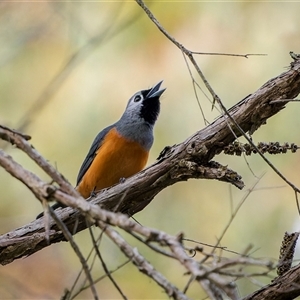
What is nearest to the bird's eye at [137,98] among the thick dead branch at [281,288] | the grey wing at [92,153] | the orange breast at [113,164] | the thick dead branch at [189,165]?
the grey wing at [92,153]

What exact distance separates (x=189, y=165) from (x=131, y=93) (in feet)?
9.59

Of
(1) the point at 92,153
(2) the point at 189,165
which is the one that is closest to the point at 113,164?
(1) the point at 92,153

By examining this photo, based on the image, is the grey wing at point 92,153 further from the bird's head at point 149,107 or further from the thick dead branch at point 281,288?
the thick dead branch at point 281,288

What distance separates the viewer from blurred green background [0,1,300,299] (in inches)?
202

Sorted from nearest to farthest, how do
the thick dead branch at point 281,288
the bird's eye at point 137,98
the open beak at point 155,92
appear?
the thick dead branch at point 281,288
the open beak at point 155,92
the bird's eye at point 137,98

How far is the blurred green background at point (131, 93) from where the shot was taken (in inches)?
202

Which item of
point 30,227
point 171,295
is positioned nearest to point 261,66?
point 30,227

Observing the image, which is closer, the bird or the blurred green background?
the bird

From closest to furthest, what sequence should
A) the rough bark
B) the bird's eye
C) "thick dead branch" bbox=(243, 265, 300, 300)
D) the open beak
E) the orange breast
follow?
1. "thick dead branch" bbox=(243, 265, 300, 300)
2. the rough bark
3. the orange breast
4. the open beak
5. the bird's eye

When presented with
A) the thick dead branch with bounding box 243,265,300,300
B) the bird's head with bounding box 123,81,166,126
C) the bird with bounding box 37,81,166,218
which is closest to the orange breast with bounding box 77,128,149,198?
the bird with bounding box 37,81,166,218

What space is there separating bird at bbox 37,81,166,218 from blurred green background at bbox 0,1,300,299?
597 mm

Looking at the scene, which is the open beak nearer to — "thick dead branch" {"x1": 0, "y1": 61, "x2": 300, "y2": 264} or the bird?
the bird

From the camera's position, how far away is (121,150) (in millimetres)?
4426

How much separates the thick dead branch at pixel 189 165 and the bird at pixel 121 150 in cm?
85
